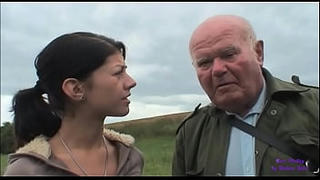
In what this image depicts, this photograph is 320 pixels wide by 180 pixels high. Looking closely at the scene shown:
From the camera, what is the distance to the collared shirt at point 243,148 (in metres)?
3.45

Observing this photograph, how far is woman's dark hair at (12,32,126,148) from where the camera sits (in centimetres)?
325

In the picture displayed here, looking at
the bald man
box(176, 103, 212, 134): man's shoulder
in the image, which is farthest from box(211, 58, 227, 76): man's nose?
box(176, 103, 212, 134): man's shoulder

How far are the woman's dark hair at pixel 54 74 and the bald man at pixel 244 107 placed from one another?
59 cm

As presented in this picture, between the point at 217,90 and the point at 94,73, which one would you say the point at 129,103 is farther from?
the point at 217,90

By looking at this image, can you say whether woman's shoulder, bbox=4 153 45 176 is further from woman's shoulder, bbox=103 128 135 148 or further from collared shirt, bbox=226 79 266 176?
collared shirt, bbox=226 79 266 176

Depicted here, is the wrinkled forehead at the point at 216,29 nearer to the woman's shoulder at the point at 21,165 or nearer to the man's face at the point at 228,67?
the man's face at the point at 228,67

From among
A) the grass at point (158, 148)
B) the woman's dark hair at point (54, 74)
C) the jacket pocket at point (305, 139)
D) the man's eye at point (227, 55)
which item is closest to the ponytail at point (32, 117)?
the woman's dark hair at point (54, 74)

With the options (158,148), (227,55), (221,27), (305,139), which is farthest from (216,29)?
(158,148)

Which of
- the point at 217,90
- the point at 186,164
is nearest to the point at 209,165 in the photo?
the point at 186,164

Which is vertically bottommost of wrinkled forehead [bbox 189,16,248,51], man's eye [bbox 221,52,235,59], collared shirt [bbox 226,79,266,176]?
collared shirt [bbox 226,79,266,176]

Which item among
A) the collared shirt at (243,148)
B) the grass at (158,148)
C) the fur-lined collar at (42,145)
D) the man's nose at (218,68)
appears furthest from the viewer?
the grass at (158,148)

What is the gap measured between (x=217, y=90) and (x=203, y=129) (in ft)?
1.42

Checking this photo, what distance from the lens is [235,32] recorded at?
3.52m

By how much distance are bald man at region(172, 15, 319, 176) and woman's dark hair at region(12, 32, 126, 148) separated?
0.59m
